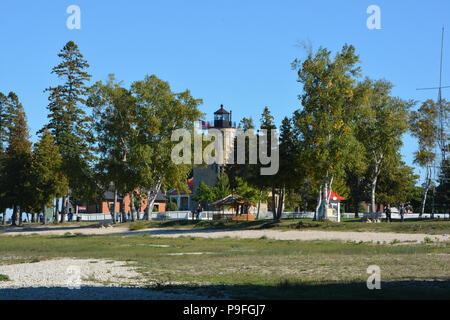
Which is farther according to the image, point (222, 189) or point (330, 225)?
point (222, 189)

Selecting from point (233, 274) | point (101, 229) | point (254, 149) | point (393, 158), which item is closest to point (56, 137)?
point (101, 229)

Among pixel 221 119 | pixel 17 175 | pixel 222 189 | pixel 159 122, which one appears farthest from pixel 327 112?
pixel 221 119

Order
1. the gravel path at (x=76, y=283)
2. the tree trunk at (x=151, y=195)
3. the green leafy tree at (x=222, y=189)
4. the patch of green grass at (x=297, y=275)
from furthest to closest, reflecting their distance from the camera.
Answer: the green leafy tree at (x=222, y=189)
the tree trunk at (x=151, y=195)
the patch of green grass at (x=297, y=275)
the gravel path at (x=76, y=283)

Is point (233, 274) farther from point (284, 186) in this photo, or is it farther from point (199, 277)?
point (284, 186)

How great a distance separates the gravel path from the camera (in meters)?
10.9

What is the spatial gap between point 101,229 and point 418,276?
41.4m

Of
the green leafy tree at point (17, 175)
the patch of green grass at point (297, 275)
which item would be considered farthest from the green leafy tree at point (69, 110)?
the patch of green grass at point (297, 275)

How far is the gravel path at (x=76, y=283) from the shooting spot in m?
10.9

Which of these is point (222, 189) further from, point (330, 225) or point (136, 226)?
point (330, 225)

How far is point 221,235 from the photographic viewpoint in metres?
39.9

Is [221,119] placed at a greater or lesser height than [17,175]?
greater

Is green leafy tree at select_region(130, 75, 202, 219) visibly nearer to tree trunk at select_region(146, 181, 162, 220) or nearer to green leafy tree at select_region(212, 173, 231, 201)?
tree trunk at select_region(146, 181, 162, 220)

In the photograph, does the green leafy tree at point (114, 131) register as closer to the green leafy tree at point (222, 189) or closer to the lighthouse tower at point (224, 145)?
the green leafy tree at point (222, 189)

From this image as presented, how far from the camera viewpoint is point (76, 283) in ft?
42.0
